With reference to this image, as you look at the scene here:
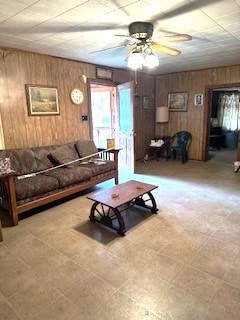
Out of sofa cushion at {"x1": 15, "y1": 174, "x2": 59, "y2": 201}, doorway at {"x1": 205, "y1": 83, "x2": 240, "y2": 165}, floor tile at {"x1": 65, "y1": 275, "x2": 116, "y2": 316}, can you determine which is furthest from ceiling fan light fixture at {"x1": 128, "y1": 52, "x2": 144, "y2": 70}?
doorway at {"x1": 205, "y1": 83, "x2": 240, "y2": 165}

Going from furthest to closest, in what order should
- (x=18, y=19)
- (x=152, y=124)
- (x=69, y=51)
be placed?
1. (x=152, y=124)
2. (x=69, y=51)
3. (x=18, y=19)

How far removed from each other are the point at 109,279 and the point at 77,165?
7.75 feet

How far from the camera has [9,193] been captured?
2664mm

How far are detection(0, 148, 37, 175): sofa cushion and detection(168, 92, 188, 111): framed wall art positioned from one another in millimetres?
4326

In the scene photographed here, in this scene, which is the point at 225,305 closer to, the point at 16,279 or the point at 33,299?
the point at 33,299

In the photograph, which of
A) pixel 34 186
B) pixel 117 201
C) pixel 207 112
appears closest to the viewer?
pixel 117 201

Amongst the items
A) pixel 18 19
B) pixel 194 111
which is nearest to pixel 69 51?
pixel 18 19

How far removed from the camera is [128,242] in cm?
238

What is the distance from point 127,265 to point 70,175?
1.74 m

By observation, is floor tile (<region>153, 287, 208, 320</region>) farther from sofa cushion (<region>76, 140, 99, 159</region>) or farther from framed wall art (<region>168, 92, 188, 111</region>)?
framed wall art (<region>168, 92, 188, 111</region>)

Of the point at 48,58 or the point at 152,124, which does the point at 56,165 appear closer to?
the point at 48,58

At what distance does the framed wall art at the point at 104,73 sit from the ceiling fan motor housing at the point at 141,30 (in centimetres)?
223

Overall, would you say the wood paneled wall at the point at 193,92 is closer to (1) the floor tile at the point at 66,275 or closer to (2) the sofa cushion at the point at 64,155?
(2) the sofa cushion at the point at 64,155

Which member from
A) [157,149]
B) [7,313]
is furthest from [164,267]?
[157,149]
